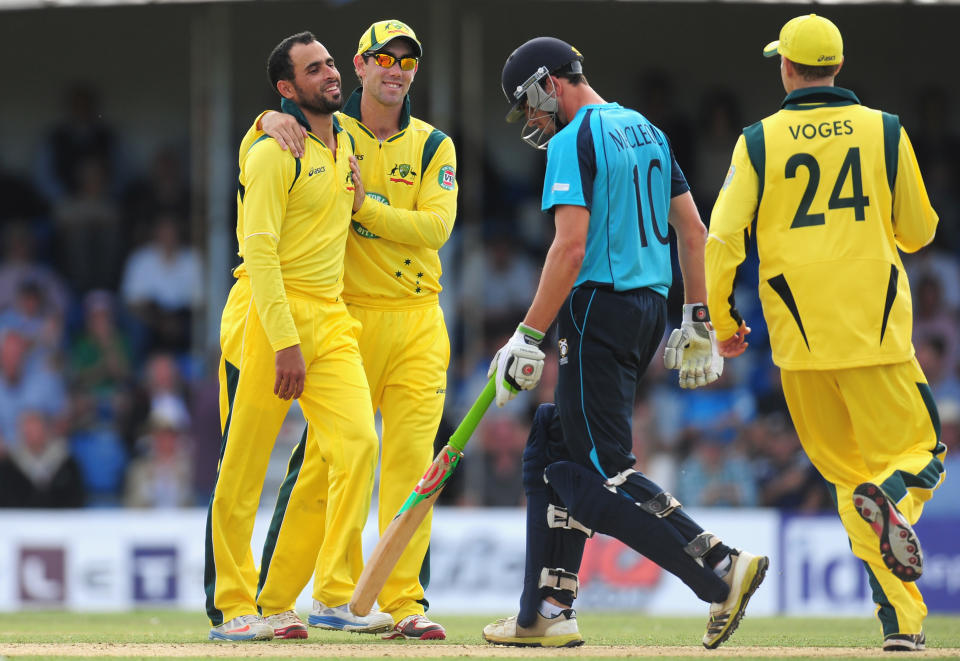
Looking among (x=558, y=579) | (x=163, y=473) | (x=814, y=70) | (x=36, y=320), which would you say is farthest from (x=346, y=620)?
(x=36, y=320)

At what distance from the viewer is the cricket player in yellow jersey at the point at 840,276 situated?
5.68 meters

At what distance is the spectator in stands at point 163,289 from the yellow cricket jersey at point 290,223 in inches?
348

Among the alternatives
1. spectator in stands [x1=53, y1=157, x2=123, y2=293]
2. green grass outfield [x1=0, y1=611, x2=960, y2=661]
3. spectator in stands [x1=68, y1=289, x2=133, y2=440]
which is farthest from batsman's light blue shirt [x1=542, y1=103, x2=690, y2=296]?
spectator in stands [x1=53, y1=157, x2=123, y2=293]

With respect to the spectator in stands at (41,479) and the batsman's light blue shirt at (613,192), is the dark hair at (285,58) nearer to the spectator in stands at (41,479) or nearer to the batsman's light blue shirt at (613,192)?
the batsman's light blue shirt at (613,192)

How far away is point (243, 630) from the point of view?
623 centimetres

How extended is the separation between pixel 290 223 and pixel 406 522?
1412 millimetres

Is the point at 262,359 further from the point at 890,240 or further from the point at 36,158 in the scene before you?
the point at 36,158

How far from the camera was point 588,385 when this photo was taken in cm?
566

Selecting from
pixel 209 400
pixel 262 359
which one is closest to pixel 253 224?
pixel 262 359

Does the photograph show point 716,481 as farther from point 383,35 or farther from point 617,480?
point 617,480

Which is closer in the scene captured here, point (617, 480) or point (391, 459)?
point (617, 480)

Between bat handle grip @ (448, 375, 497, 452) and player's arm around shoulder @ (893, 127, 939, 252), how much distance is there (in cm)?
178

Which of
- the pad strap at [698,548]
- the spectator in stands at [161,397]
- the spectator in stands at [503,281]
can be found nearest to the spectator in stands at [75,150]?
the spectator in stands at [161,397]

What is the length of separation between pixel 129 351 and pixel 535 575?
9838mm
